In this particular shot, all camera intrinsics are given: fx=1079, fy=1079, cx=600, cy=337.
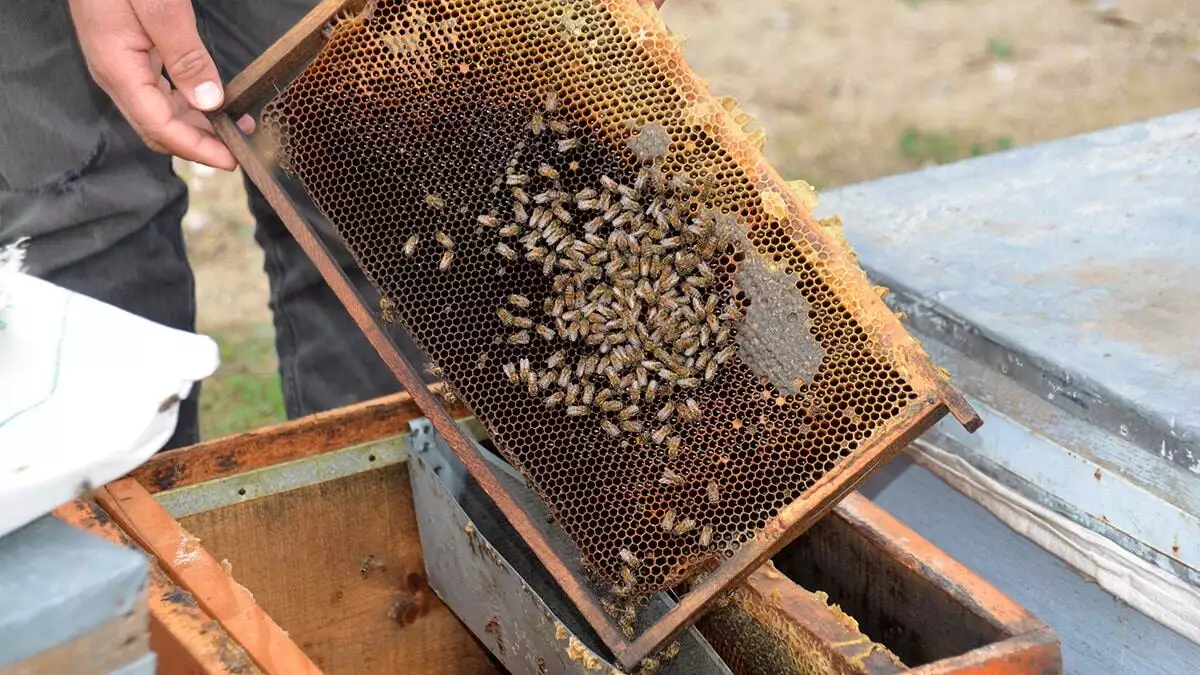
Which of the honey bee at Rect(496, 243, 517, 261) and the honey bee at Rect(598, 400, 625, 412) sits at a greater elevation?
the honey bee at Rect(496, 243, 517, 261)

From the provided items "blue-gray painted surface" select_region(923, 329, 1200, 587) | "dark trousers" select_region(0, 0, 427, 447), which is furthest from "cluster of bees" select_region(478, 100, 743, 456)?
"dark trousers" select_region(0, 0, 427, 447)

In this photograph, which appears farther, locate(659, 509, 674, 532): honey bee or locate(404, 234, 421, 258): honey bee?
locate(404, 234, 421, 258): honey bee

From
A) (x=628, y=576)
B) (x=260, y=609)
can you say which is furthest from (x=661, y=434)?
(x=260, y=609)

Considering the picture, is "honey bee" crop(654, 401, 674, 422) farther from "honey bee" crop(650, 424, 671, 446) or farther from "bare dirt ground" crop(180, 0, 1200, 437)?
"bare dirt ground" crop(180, 0, 1200, 437)

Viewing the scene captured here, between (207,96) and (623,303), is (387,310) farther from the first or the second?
(207,96)

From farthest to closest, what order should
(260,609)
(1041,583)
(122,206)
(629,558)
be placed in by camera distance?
(122,206) < (1041,583) < (629,558) < (260,609)

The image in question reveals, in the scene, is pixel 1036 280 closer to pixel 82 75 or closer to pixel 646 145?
pixel 646 145

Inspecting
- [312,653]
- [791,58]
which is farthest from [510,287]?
[791,58]

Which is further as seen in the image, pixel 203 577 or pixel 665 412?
pixel 665 412
